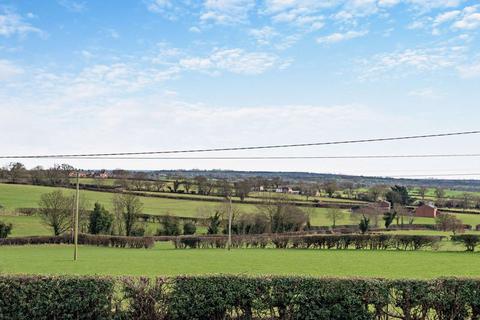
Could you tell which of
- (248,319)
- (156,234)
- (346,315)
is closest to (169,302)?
(248,319)

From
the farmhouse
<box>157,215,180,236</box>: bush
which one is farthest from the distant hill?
the farmhouse

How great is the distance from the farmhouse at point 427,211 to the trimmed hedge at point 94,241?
4869 cm

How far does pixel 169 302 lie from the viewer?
1255cm

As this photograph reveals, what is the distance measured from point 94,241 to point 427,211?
2189 inches

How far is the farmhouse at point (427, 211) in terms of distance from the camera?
83.5 metres

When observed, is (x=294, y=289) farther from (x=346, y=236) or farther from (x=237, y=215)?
(x=237, y=215)

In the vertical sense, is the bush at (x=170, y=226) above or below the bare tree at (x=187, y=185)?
below

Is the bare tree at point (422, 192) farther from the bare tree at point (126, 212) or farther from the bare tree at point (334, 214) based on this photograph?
the bare tree at point (126, 212)

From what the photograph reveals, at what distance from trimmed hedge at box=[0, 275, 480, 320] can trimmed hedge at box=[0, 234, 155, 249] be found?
1871 inches

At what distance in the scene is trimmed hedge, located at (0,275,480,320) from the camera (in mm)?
12523

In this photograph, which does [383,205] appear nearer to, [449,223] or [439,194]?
[439,194]

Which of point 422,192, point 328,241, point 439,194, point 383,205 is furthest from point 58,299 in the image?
point 422,192

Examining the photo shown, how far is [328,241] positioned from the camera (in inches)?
2330

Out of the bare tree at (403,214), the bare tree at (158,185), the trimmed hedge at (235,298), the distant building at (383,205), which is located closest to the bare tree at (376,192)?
the distant building at (383,205)
